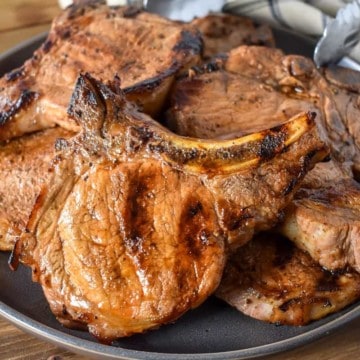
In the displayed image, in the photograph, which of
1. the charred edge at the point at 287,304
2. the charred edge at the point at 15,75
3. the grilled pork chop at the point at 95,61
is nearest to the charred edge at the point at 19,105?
the grilled pork chop at the point at 95,61

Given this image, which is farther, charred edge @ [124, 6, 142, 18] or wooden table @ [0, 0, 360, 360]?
charred edge @ [124, 6, 142, 18]

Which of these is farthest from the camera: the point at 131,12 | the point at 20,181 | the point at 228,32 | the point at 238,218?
the point at 228,32

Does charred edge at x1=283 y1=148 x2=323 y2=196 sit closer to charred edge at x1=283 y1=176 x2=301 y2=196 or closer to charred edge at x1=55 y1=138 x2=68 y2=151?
charred edge at x1=283 y1=176 x2=301 y2=196

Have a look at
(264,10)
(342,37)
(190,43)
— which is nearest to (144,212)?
(190,43)

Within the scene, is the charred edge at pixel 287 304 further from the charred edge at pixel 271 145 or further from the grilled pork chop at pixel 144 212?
the charred edge at pixel 271 145

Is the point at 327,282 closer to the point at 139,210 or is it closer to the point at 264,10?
the point at 139,210

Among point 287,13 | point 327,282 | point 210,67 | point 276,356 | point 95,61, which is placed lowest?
point 276,356

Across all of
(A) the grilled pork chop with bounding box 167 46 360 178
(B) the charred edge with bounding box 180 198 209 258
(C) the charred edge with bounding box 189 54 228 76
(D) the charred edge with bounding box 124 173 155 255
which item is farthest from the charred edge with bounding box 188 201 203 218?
(C) the charred edge with bounding box 189 54 228 76
